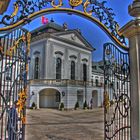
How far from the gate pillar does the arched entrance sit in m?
21.2

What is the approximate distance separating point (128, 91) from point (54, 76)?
21.7m

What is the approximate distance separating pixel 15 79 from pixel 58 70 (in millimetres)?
23070

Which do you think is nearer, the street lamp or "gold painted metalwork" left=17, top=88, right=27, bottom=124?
the street lamp

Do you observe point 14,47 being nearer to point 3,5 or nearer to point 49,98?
point 3,5

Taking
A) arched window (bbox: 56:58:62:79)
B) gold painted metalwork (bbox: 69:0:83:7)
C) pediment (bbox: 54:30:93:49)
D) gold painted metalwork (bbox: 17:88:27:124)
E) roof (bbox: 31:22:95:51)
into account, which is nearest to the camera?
gold painted metalwork (bbox: 17:88:27:124)

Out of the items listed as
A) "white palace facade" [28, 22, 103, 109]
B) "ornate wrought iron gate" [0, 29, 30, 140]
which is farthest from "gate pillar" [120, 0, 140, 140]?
"white palace facade" [28, 22, 103, 109]

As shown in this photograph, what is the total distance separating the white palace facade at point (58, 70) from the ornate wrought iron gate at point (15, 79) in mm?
19184

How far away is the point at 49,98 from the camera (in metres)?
26.2

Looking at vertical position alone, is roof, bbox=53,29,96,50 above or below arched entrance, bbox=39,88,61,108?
above

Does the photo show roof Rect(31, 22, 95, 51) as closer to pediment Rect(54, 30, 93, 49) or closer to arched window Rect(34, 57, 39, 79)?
pediment Rect(54, 30, 93, 49)

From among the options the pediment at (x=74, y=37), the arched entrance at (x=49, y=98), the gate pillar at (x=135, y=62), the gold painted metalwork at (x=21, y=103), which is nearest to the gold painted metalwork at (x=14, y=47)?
the gold painted metalwork at (x=21, y=103)

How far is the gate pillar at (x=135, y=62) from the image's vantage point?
428cm

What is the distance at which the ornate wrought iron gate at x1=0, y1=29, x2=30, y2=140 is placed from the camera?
13.1ft

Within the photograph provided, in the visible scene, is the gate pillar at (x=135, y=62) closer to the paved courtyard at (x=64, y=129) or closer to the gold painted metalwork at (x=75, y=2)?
the gold painted metalwork at (x=75, y=2)
